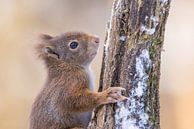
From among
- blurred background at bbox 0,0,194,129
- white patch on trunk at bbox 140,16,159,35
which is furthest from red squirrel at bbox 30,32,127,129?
blurred background at bbox 0,0,194,129

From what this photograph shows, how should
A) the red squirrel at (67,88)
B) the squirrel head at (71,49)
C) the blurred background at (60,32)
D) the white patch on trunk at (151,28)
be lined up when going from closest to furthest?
1. the white patch on trunk at (151,28)
2. the red squirrel at (67,88)
3. the squirrel head at (71,49)
4. the blurred background at (60,32)

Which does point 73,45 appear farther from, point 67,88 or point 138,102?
point 138,102

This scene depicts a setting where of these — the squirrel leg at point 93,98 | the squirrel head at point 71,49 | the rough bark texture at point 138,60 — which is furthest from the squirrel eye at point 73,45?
the rough bark texture at point 138,60

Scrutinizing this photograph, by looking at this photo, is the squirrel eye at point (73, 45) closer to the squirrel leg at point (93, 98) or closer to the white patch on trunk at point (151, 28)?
the squirrel leg at point (93, 98)

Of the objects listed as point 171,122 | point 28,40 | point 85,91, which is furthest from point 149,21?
point 171,122

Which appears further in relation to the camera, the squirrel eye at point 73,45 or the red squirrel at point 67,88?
the squirrel eye at point 73,45

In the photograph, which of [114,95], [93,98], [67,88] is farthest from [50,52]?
[114,95]
